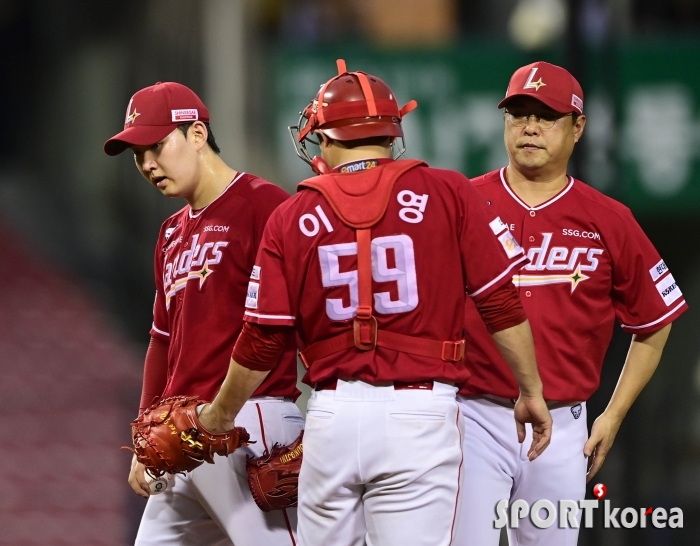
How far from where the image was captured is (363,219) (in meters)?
2.09

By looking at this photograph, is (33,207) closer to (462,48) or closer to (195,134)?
(462,48)

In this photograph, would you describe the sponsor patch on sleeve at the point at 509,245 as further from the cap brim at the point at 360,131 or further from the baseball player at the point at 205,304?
the baseball player at the point at 205,304

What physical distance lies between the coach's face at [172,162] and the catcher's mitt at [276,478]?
68 centimetres

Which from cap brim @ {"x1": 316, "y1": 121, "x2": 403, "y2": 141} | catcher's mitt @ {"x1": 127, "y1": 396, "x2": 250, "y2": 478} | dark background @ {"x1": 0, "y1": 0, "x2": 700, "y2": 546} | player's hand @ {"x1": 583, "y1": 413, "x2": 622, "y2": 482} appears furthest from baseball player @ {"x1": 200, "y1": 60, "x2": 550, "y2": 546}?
dark background @ {"x1": 0, "y1": 0, "x2": 700, "y2": 546}

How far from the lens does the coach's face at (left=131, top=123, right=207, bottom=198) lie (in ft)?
8.30

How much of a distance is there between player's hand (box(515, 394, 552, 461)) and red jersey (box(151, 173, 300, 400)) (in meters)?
0.60

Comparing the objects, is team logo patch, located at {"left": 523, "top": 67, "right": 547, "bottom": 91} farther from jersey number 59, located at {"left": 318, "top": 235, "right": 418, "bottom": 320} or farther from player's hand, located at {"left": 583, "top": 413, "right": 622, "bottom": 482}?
player's hand, located at {"left": 583, "top": 413, "right": 622, "bottom": 482}

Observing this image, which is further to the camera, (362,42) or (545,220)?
(362,42)

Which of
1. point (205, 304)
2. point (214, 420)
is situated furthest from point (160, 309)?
point (214, 420)

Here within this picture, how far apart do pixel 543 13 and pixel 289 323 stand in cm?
398

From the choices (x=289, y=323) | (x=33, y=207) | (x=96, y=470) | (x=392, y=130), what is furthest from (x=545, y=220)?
(x=33, y=207)

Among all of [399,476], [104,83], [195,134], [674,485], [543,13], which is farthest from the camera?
[104,83]

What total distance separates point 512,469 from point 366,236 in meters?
0.88

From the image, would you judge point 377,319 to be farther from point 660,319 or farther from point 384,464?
point 660,319
